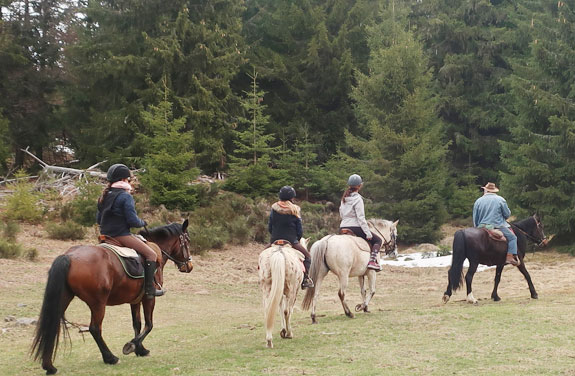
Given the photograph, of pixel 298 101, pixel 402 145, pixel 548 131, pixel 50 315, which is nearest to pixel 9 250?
pixel 50 315

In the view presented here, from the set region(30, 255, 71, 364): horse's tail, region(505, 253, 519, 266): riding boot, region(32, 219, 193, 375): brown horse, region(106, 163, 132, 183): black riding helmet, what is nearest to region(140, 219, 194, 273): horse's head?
region(32, 219, 193, 375): brown horse

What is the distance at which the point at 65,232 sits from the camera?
65.4 ft

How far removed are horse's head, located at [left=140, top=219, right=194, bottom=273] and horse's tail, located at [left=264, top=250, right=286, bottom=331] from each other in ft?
4.65

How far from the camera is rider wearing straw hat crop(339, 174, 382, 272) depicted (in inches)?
440

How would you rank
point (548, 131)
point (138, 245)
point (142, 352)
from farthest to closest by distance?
point (548, 131) → point (142, 352) → point (138, 245)

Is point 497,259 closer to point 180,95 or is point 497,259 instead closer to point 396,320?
point 396,320

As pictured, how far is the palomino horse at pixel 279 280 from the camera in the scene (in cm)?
848

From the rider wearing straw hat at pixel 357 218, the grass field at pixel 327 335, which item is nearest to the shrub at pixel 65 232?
the grass field at pixel 327 335

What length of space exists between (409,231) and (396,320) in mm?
16855

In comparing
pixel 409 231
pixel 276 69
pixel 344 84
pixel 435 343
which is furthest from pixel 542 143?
pixel 435 343

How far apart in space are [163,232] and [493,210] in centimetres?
686

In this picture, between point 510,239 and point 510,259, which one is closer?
point 510,259

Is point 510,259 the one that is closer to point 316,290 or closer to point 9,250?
point 316,290

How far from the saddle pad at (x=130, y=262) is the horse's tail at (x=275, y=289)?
5.76 ft
